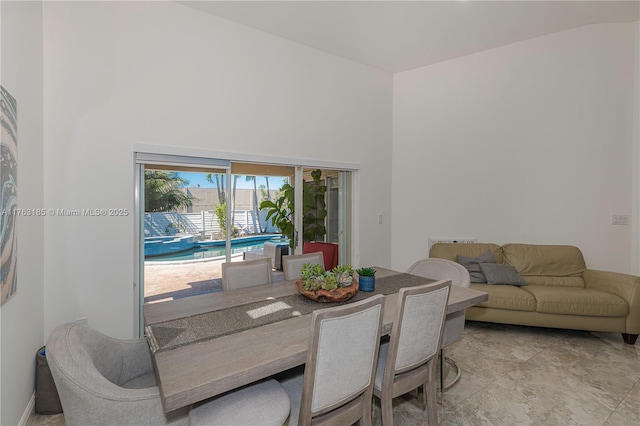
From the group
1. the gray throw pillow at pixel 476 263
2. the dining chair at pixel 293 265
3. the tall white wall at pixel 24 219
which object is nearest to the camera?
the tall white wall at pixel 24 219

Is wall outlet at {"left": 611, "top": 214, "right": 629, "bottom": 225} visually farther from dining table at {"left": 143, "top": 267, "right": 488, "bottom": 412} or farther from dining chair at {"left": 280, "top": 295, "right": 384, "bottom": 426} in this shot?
dining chair at {"left": 280, "top": 295, "right": 384, "bottom": 426}

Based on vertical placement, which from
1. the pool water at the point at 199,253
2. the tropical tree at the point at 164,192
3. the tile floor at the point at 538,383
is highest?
the tropical tree at the point at 164,192

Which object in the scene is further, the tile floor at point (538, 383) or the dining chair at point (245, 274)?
the dining chair at point (245, 274)

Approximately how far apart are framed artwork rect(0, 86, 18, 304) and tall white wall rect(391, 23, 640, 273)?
172 inches

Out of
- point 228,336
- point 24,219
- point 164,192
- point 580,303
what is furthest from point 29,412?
point 580,303

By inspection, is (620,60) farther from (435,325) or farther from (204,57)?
(204,57)

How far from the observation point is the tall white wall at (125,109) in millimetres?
2512

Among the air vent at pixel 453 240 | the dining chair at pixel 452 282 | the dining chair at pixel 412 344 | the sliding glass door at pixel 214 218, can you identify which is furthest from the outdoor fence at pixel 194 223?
the air vent at pixel 453 240

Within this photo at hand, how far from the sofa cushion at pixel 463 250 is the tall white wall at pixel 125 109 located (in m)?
2.37

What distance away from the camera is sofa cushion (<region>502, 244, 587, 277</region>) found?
3.81 meters

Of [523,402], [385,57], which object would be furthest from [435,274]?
[385,57]

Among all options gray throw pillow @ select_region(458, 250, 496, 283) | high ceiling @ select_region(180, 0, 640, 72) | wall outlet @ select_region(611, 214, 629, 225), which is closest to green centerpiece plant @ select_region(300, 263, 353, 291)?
gray throw pillow @ select_region(458, 250, 496, 283)

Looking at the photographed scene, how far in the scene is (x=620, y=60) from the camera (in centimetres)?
373

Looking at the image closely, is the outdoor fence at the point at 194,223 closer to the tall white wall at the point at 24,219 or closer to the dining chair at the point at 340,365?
the tall white wall at the point at 24,219
